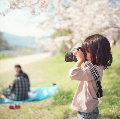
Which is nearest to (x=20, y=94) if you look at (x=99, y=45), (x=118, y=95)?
(x=118, y=95)

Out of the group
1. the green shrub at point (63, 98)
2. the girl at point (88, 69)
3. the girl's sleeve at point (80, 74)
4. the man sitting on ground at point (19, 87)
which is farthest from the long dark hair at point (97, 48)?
the man sitting on ground at point (19, 87)

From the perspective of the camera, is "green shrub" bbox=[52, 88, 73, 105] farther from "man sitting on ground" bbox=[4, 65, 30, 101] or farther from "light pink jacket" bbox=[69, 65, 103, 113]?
"light pink jacket" bbox=[69, 65, 103, 113]

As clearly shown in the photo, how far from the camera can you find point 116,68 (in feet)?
17.2

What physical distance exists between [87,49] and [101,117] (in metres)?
1.03

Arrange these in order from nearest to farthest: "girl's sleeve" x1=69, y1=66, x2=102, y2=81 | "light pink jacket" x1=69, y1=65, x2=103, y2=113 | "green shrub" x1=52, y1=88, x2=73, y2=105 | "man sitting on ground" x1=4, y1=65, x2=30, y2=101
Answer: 1. "girl's sleeve" x1=69, y1=66, x2=102, y2=81
2. "light pink jacket" x1=69, y1=65, x2=103, y2=113
3. "green shrub" x1=52, y1=88, x2=73, y2=105
4. "man sitting on ground" x1=4, y1=65, x2=30, y2=101

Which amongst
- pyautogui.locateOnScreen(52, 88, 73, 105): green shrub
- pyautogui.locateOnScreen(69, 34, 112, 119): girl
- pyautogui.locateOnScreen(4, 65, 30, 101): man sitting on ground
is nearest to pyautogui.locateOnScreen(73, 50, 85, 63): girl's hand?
pyautogui.locateOnScreen(69, 34, 112, 119): girl

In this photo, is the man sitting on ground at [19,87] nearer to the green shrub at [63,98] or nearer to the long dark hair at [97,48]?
the green shrub at [63,98]

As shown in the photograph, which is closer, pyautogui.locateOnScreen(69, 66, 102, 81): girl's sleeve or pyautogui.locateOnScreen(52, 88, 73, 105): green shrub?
pyautogui.locateOnScreen(69, 66, 102, 81): girl's sleeve

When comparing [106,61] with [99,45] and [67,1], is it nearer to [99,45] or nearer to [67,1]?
[99,45]

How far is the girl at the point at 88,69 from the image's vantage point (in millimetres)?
1930

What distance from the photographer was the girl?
1930 mm

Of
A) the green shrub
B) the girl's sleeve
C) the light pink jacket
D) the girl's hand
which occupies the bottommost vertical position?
the green shrub

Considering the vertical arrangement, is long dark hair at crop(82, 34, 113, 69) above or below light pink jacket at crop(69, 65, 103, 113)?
above

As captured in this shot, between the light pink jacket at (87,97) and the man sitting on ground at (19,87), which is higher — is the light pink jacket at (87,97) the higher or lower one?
the higher one
